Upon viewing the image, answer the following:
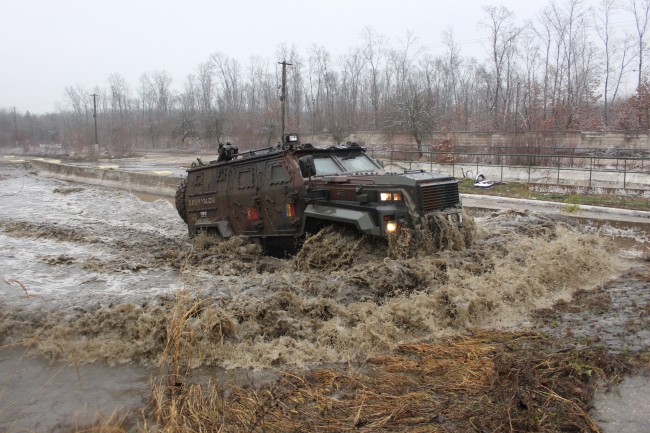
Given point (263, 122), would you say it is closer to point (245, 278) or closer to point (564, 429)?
point (245, 278)

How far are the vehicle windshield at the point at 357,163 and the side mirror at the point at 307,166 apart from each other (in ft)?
2.69

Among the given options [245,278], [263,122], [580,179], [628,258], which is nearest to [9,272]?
[245,278]

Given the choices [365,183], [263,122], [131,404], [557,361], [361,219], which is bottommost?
[131,404]

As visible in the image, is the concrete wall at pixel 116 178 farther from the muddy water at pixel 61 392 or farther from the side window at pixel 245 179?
the muddy water at pixel 61 392

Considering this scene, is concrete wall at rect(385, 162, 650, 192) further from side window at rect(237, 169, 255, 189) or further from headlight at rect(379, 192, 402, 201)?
headlight at rect(379, 192, 402, 201)

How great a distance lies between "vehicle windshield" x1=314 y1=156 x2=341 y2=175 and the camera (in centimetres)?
935

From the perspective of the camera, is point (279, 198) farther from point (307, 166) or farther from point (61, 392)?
point (61, 392)

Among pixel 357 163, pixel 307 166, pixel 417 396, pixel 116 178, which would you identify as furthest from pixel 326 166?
pixel 116 178

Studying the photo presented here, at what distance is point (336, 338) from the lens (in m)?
6.02

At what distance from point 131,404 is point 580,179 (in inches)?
826

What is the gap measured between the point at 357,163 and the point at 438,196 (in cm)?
224

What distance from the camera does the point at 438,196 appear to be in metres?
8.17

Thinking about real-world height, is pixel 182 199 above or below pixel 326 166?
below

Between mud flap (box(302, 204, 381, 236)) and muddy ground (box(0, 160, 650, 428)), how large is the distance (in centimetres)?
34
